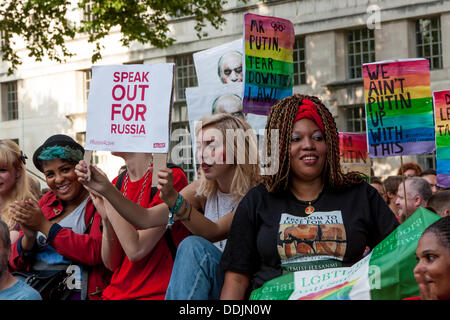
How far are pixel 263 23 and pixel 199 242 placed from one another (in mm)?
3415

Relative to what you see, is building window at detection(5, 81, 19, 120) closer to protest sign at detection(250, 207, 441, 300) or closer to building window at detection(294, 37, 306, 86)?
building window at detection(294, 37, 306, 86)

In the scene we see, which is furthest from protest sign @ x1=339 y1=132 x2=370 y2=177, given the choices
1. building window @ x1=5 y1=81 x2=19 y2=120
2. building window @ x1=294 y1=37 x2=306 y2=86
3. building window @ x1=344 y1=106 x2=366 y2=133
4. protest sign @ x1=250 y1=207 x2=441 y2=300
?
building window @ x1=5 y1=81 x2=19 y2=120

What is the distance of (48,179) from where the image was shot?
4793 mm

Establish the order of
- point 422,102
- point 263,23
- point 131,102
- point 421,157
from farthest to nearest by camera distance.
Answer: point 421,157
point 422,102
point 263,23
point 131,102

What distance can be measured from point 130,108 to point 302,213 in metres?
1.35

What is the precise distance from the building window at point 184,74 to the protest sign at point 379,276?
22.3m

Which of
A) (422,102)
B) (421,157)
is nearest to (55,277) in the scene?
(422,102)

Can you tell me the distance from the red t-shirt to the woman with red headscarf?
2.21 feet

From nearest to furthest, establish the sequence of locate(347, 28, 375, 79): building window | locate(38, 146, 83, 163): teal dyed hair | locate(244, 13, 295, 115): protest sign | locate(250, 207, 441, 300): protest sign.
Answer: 1. locate(250, 207, 441, 300): protest sign
2. locate(38, 146, 83, 163): teal dyed hair
3. locate(244, 13, 295, 115): protest sign
4. locate(347, 28, 375, 79): building window

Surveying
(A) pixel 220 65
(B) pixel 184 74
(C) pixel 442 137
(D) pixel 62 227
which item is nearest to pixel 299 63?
(B) pixel 184 74

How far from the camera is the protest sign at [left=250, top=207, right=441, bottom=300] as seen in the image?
10.1 ft

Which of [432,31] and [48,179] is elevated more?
[432,31]

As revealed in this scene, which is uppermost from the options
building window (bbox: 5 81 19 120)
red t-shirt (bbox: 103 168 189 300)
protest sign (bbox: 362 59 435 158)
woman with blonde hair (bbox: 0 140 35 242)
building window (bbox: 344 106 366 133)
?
building window (bbox: 5 81 19 120)
